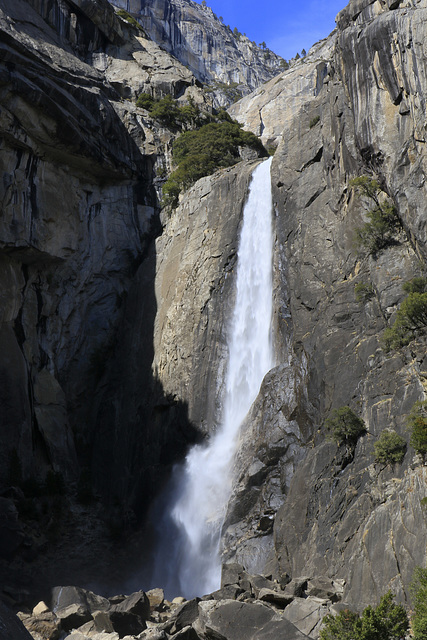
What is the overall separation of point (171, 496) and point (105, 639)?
14.1 meters

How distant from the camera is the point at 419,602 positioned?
12.1 metres

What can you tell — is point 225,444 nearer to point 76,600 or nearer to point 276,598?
point 76,600

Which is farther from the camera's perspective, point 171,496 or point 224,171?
point 224,171

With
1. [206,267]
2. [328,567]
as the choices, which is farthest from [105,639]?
[206,267]

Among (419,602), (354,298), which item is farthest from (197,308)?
(419,602)

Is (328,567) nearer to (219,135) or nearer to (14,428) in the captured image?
(14,428)

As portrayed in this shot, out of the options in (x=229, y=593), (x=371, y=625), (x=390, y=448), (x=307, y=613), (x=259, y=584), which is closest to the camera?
(x=371, y=625)

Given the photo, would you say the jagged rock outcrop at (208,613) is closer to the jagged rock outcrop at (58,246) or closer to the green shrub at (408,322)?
the jagged rock outcrop at (58,246)

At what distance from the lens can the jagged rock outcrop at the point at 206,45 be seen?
324 ft

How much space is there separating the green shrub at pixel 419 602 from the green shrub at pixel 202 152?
31.9 metres

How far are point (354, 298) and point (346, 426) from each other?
6.27 metres

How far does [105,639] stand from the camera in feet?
55.1

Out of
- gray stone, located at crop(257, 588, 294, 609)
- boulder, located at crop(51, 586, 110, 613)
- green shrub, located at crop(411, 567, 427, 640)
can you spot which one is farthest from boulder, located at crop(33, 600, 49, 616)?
green shrub, located at crop(411, 567, 427, 640)

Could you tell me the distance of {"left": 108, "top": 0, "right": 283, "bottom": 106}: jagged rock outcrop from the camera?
324 feet
